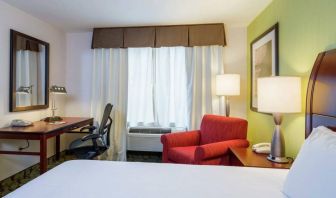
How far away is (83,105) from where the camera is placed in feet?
13.1

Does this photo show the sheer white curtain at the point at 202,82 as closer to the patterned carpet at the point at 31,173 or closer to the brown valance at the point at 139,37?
the brown valance at the point at 139,37

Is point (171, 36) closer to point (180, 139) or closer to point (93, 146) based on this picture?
point (180, 139)

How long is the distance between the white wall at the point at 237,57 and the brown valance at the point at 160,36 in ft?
0.65

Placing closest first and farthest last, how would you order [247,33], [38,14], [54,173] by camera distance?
[54,173] → [38,14] → [247,33]

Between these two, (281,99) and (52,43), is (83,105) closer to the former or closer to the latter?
(52,43)

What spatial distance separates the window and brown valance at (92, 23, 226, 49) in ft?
0.53

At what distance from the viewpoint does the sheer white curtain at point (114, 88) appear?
3.75 m

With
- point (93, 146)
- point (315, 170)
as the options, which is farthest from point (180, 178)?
point (93, 146)

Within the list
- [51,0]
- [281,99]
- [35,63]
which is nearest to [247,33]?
[281,99]

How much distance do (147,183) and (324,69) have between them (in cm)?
137

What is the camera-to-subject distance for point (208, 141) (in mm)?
2984

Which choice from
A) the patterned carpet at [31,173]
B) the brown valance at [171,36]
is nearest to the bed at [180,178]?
the patterned carpet at [31,173]

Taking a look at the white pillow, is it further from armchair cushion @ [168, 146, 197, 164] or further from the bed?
armchair cushion @ [168, 146, 197, 164]

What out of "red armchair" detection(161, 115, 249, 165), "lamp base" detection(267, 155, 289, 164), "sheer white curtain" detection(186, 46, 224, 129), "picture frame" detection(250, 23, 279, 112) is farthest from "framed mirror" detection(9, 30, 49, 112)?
"picture frame" detection(250, 23, 279, 112)
